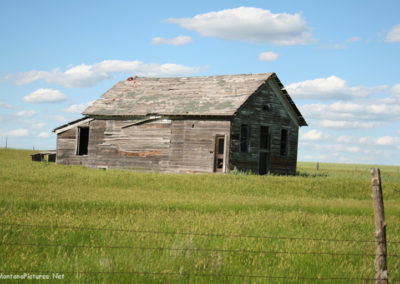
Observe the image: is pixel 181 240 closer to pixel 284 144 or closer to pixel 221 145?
pixel 221 145

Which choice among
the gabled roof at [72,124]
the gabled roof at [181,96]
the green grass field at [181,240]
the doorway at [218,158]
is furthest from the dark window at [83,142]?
the green grass field at [181,240]

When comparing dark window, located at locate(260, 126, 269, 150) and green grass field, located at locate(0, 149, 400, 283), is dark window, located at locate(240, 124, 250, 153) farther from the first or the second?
green grass field, located at locate(0, 149, 400, 283)

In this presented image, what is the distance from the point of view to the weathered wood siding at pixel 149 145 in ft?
87.7

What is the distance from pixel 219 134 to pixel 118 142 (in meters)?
7.75

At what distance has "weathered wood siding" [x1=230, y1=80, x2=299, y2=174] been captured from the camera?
2653 cm

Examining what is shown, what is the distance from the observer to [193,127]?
89.5 ft

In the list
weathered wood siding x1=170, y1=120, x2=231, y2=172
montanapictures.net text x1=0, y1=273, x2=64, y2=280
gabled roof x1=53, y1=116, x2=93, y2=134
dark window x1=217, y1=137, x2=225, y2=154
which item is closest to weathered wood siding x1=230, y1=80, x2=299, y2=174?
dark window x1=217, y1=137, x2=225, y2=154

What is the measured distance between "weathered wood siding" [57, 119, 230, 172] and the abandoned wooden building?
51mm

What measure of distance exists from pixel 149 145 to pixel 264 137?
7270mm

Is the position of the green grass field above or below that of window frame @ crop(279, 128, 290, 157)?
below

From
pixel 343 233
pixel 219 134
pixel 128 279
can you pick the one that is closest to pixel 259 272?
pixel 128 279

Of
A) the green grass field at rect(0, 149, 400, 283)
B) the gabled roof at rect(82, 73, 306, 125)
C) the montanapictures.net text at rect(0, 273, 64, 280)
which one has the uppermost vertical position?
the gabled roof at rect(82, 73, 306, 125)

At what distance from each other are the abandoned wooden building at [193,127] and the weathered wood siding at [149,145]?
0.05m

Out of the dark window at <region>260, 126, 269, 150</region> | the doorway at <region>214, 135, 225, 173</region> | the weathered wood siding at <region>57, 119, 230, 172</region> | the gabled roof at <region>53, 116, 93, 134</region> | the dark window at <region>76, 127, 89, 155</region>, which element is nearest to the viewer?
A: the doorway at <region>214, 135, 225, 173</region>
